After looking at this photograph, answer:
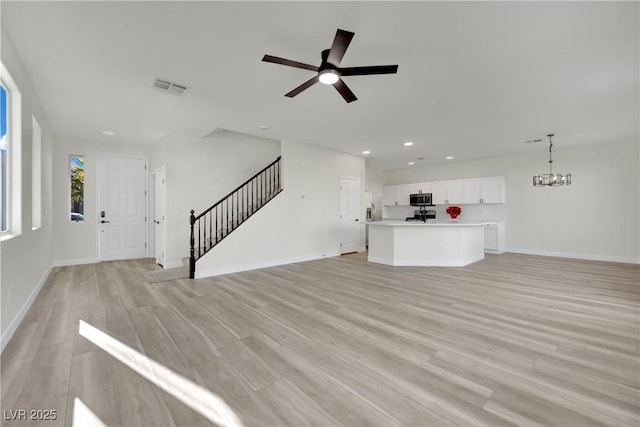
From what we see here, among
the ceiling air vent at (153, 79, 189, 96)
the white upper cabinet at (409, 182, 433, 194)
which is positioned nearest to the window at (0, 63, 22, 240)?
the ceiling air vent at (153, 79, 189, 96)

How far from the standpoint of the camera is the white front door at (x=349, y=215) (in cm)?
773

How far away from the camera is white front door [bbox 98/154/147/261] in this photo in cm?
645

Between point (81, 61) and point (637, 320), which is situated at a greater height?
point (81, 61)

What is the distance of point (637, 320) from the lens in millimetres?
3020

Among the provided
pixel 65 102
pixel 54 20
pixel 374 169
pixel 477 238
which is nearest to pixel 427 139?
pixel 477 238

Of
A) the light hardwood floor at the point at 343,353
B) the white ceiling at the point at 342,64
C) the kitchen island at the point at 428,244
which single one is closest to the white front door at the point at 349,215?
the kitchen island at the point at 428,244

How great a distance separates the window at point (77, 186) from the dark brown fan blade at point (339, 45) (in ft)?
21.9

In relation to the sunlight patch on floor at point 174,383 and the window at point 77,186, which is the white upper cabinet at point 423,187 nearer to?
the sunlight patch on floor at point 174,383

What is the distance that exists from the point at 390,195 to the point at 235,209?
6165mm

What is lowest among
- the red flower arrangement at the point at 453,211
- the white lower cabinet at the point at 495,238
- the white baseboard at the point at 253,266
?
the white baseboard at the point at 253,266

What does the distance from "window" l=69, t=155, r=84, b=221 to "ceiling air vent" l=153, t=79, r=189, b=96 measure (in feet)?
14.1

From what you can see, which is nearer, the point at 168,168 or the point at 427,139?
the point at 168,168

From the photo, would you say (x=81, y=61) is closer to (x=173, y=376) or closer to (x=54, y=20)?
(x=54, y=20)

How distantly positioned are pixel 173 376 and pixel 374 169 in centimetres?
953
